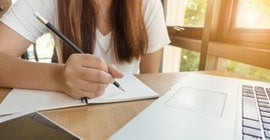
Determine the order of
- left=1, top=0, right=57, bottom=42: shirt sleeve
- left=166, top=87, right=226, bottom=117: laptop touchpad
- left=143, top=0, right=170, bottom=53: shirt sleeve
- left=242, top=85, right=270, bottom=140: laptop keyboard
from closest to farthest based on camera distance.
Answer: left=242, top=85, right=270, bottom=140: laptop keyboard < left=166, top=87, right=226, bottom=117: laptop touchpad < left=1, top=0, right=57, bottom=42: shirt sleeve < left=143, top=0, right=170, bottom=53: shirt sleeve

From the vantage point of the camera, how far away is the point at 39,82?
520 millimetres

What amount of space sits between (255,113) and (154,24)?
658 mm

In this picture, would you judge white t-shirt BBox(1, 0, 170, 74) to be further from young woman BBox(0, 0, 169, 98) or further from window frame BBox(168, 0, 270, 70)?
window frame BBox(168, 0, 270, 70)

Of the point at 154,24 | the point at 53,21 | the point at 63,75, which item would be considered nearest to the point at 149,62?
the point at 154,24

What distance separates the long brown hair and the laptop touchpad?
0.37 m

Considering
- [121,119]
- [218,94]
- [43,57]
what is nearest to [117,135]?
[121,119]

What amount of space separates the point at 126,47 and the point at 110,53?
0.23 ft

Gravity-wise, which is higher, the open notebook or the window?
the window

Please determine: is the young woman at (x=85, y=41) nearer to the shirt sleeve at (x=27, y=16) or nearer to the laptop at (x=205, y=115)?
the shirt sleeve at (x=27, y=16)

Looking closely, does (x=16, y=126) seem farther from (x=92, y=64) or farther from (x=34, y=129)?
(x=92, y=64)

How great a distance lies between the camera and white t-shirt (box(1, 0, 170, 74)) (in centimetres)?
71

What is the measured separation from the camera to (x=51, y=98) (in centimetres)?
49

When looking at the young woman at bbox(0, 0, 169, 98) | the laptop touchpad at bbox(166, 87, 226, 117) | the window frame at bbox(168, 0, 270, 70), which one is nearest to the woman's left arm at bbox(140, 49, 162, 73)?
the young woman at bbox(0, 0, 169, 98)

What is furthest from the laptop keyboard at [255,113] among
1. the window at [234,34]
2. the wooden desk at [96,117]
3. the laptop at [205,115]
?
the window at [234,34]
